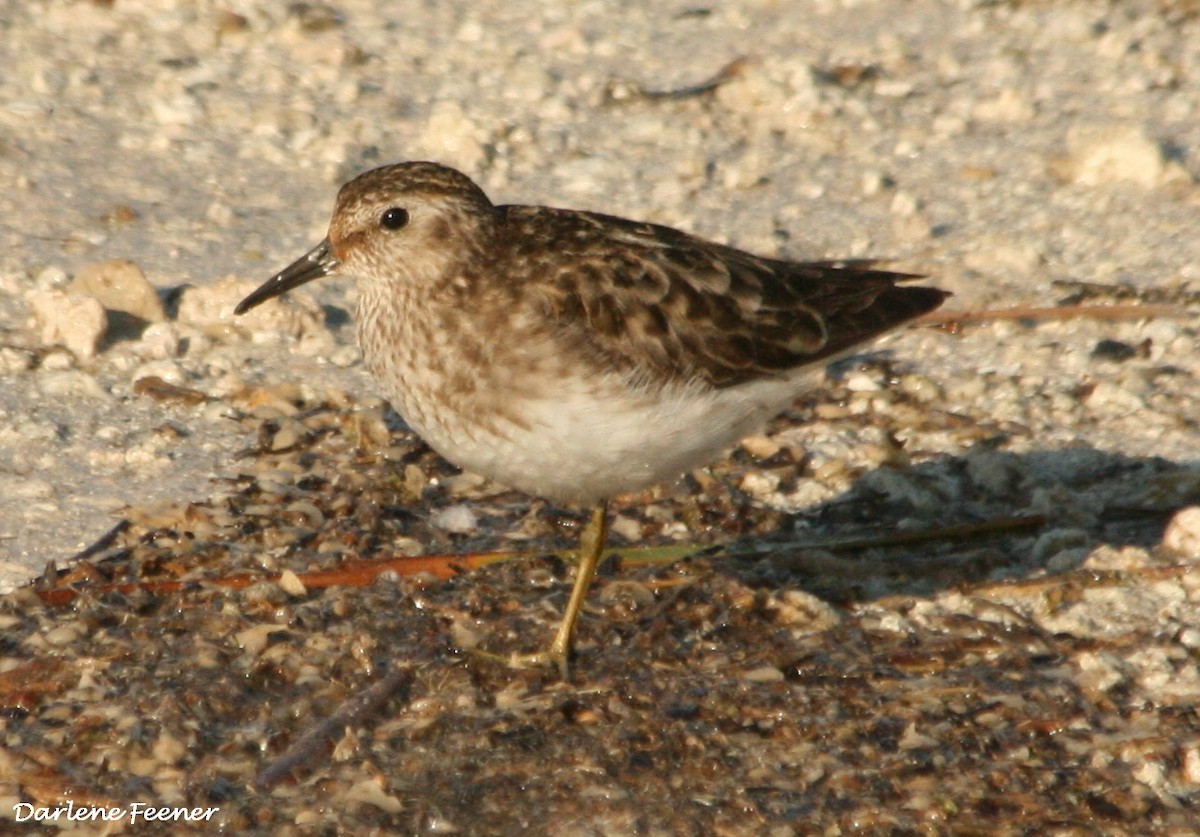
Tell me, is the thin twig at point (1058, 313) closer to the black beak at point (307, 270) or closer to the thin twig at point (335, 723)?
the black beak at point (307, 270)

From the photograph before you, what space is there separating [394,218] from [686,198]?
291 cm

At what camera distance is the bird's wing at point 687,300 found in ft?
19.3

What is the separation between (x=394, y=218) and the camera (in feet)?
20.1

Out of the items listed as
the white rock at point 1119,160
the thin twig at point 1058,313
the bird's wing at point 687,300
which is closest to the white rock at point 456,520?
the bird's wing at point 687,300

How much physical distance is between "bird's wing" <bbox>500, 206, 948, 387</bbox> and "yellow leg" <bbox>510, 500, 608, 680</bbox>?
1.95 ft

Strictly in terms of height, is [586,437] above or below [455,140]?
below

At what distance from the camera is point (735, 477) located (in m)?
7.02

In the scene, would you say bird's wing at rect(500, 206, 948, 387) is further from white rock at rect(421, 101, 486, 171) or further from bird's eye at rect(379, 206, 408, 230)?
white rock at rect(421, 101, 486, 171)

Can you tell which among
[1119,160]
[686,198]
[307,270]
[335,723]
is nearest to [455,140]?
[686,198]

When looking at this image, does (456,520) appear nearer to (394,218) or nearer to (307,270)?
(307,270)

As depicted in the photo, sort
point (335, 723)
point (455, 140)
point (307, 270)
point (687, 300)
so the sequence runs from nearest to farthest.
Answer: point (335, 723) → point (687, 300) → point (307, 270) → point (455, 140)
